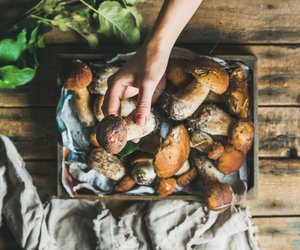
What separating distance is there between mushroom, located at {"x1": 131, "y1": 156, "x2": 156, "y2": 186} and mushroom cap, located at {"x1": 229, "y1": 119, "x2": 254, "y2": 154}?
0.25 m

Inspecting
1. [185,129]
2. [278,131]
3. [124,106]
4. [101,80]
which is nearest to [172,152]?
[185,129]

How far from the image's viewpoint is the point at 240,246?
55.6 inches

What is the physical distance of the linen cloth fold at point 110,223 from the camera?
4.60ft

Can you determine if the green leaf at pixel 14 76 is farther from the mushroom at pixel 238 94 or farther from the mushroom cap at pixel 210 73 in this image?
the mushroom at pixel 238 94

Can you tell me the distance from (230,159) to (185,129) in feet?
0.52

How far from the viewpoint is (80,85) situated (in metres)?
1.29

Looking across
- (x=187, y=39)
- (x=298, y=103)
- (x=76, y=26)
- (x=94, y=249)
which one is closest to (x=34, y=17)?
(x=76, y=26)

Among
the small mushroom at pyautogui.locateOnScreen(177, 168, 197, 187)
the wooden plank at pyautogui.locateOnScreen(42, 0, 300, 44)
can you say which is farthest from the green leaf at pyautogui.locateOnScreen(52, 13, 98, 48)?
the small mushroom at pyautogui.locateOnScreen(177, 168, 197, 187)

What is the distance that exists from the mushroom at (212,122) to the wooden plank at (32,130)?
0.49m

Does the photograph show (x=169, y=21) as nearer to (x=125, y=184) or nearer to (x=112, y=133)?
(x=112, y=133)

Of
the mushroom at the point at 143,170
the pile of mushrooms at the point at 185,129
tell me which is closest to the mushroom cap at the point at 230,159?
the pile of mushrooms at the point at 185,129

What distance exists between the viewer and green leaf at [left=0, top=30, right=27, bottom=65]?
1.32 m

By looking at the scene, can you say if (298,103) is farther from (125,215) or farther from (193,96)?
(125,215)

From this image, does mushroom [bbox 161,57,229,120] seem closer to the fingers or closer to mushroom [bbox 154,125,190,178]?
mushroom [bbox 154,125,190,178]
